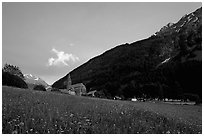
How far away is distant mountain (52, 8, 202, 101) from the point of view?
86.9 meters

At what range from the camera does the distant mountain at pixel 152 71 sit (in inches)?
3422

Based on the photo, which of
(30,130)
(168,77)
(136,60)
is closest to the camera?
(30,130)

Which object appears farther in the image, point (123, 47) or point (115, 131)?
point (123, 47)

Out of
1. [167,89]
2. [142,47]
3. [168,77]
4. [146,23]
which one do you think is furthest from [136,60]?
[146,23]

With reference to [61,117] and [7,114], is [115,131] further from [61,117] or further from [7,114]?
[7,114]

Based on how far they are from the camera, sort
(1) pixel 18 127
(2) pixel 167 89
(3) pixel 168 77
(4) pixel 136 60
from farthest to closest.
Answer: (4) pixel 136 60 < (3) pixel 168 77 < (2) pixel 167 89 < (1) pixel 18 127

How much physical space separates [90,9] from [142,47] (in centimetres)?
17023

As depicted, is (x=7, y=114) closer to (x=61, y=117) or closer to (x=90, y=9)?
(x=61, y=117)

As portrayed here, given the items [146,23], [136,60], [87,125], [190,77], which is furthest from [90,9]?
[136,60]

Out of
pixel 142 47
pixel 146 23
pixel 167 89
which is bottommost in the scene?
pixel 167 89

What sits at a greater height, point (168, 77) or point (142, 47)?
point (142, 47)

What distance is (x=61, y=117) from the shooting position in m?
8.66

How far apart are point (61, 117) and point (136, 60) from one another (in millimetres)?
137806

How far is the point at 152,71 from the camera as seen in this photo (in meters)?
109
